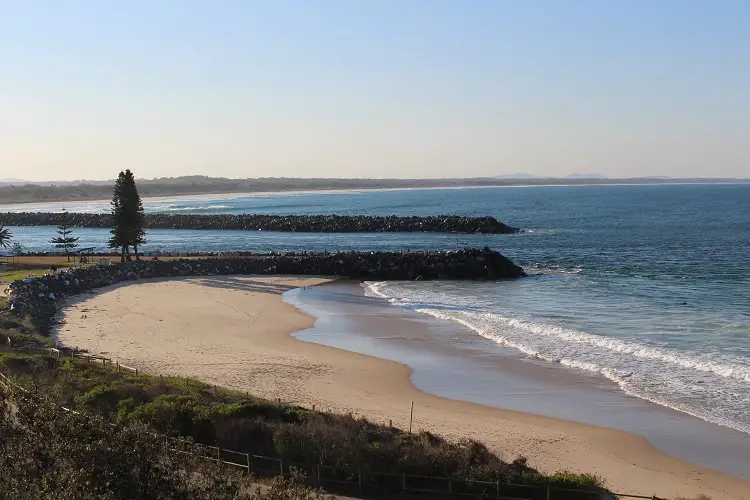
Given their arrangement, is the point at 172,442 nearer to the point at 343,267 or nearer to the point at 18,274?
the point at 18,274

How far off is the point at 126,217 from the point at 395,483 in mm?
50575

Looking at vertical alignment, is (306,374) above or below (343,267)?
below

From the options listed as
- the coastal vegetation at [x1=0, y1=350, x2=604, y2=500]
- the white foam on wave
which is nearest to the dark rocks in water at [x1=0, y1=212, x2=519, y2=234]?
the white foam on wave

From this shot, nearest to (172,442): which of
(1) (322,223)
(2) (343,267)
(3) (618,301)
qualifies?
(3) (618,301)

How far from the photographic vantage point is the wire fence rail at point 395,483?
53.2ft

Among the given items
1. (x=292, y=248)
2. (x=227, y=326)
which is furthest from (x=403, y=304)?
(x=292, y=248)

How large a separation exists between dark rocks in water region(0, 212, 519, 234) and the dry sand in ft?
178

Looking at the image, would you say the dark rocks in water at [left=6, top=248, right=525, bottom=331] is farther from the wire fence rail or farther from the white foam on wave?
the wire fence rail

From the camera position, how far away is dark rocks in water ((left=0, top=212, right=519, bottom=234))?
100438 millimetres

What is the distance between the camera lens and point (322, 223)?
10812cm

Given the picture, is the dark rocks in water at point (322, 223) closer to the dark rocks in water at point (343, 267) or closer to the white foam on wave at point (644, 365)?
the dark rocks in water at point (343, 267)

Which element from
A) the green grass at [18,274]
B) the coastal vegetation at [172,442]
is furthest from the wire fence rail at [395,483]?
the green grass at [18,274]

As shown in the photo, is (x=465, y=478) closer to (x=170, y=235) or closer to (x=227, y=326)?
(x=227, y=326)

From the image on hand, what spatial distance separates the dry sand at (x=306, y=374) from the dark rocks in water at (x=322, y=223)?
54300 mm
